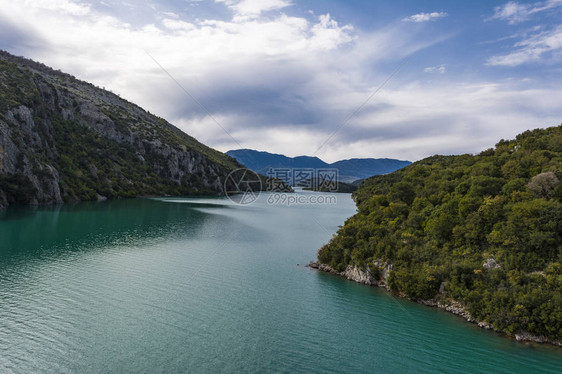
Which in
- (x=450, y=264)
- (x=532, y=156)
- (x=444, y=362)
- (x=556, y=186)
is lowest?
(x=444, y=362)

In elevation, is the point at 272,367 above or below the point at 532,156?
below

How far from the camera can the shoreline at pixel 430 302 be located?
21.8 metres

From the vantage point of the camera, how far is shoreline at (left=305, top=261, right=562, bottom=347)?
21828 millimetres

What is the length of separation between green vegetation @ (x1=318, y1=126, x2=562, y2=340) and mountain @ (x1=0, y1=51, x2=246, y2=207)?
270ft

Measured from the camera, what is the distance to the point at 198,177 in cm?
17825

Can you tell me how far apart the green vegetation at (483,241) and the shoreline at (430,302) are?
1.21ft

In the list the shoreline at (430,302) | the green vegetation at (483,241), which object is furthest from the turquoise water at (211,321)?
the green vegetation at (483,241)

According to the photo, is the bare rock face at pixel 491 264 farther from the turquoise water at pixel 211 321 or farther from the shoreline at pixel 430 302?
the turquoise water at pixel 211 321

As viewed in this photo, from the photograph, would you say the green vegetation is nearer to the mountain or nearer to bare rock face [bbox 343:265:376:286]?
bare rock face [bbox 343:265:376:286]

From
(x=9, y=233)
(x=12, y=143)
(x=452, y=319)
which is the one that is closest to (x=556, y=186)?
(x=452, y=319)

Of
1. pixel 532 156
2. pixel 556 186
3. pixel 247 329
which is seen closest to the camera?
pixel 247 329

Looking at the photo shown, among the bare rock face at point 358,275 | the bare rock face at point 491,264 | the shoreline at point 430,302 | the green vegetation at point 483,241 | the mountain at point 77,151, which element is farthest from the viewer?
the mountain at point 77,151

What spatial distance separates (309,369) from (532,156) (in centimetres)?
3718

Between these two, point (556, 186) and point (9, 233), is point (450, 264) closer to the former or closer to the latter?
point (556, 186)
